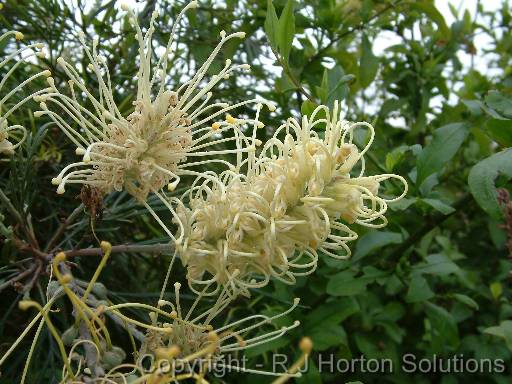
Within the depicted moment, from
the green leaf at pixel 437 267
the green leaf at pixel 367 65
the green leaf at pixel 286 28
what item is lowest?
the green leaf at pixel 437 267

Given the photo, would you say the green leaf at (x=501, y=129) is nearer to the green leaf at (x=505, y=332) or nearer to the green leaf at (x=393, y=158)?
the green leaf at (x=393, y=158)

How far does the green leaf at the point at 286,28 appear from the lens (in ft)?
3.56

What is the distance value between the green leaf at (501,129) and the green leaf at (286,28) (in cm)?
38

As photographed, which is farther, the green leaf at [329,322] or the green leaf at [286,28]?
the green leaf at [329,322]

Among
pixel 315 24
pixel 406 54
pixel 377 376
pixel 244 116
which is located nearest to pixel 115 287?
pixel 244 116

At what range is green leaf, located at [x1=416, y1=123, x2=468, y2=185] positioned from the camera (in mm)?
1135

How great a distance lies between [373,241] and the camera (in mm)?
1226

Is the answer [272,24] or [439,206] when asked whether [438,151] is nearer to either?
[439,206]

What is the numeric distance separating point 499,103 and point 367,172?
0.98 feet

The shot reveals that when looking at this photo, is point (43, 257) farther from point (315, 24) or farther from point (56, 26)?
point (315, 24)

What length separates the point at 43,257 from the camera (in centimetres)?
100

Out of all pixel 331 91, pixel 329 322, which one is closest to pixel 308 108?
pixel 331 91

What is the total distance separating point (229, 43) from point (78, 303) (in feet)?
2.64

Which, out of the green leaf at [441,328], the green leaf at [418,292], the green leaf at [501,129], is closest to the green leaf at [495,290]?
the green leaf at [441,328]
